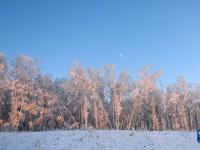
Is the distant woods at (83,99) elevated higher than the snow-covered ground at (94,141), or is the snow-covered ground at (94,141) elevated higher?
the distant woods at (83,99)

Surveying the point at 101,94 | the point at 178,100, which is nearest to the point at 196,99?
the point at 178,100

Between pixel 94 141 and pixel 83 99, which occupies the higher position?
pixel 83 99

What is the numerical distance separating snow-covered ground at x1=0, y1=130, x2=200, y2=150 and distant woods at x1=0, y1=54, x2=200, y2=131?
699 inches

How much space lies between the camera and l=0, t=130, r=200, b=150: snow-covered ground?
24.7 m

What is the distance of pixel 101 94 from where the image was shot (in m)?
59.9

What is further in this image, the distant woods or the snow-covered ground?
the distant woods

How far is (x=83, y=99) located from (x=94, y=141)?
26.8 metres

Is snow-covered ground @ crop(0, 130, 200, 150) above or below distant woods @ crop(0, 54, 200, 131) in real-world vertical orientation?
below

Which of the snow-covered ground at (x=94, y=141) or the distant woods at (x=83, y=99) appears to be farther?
the distant woods at (x=83, y=99)

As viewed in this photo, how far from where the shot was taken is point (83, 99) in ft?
174

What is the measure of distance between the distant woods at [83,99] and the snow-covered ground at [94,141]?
17.8 metres

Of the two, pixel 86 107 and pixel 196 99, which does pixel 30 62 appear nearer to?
pixel 86 107

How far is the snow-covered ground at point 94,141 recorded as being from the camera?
24.7 metres

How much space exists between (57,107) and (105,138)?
2768cm
